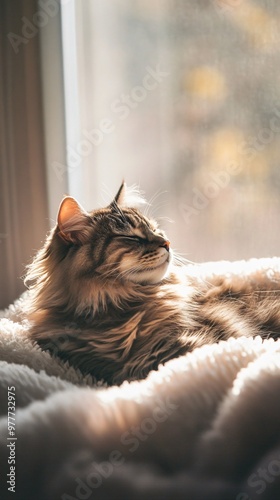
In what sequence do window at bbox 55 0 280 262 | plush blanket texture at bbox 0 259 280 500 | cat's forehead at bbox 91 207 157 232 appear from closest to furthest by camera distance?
plush blanket texture at bbox 0 259 280 500
cat's forehead at bbox 91 207 157 232
window at bbox 55 0 280 262

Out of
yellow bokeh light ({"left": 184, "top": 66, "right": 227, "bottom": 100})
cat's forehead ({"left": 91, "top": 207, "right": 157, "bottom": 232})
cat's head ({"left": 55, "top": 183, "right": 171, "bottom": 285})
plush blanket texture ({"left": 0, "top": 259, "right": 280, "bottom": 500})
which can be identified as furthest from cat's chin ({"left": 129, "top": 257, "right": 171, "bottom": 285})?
yellow bokeh light ({"left": 184, "top": 66, "right": 227, "bottom": 100})

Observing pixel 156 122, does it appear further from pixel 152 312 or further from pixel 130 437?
pixel 130 437

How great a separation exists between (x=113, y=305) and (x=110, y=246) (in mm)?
140

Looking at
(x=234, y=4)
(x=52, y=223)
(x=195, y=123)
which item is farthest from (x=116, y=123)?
(x=234, y=4)

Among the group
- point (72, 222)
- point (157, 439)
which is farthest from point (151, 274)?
point (157, 439)

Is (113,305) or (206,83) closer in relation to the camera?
(113,305)

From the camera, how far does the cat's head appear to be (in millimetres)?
1187

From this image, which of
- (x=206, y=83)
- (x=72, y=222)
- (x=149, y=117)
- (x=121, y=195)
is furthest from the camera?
(x=149, y=117)

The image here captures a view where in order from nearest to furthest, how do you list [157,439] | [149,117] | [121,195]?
[157,439]
[121,195]
[149,117]

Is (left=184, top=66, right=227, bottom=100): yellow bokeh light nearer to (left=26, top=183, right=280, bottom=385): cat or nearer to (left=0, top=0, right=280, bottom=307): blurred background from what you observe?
(left=0, top=0, right=280, bottom=307): blurred background

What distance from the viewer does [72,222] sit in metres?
1.20

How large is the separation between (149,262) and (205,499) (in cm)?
59

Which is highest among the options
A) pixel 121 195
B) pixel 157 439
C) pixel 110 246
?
pixel 121 195

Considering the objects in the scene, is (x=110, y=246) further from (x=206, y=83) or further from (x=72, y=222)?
(x=206, y=83)
